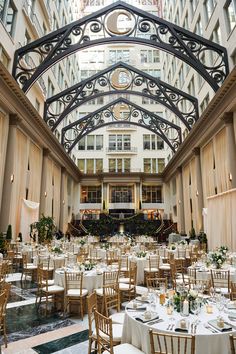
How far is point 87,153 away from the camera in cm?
3450

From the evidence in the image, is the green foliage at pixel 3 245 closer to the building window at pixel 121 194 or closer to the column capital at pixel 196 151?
the column capital at pixel 196 151

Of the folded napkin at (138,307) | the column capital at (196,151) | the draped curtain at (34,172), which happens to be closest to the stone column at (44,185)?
the draped curtain at (34,172)

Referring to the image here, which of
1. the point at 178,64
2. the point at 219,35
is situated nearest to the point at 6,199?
the point at 219,35

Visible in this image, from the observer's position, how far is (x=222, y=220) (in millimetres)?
13055

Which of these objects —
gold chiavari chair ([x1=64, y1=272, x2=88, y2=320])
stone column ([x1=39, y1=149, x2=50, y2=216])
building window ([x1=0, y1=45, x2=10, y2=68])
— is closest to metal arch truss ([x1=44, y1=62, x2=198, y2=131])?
stone column ([x1=39, y1=149, x2=50, y2=216])

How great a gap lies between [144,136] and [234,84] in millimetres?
24129

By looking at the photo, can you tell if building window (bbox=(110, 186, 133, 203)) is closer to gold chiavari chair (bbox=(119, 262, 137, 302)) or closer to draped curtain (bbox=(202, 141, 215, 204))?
draped curtain (bbox=(202, 141, 215, 204))

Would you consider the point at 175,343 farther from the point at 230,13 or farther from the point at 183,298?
the point at 230,13

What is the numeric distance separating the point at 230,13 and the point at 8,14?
35.6ft

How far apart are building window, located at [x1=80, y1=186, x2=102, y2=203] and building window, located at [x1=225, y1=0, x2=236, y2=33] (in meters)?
24.3

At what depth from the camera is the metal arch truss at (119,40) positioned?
13406 millimetres

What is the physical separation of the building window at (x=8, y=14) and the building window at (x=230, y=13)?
10.6 metres

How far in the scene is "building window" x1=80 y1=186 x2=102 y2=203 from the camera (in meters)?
34.0

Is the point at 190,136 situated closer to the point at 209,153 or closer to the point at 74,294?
the point at 209,153
